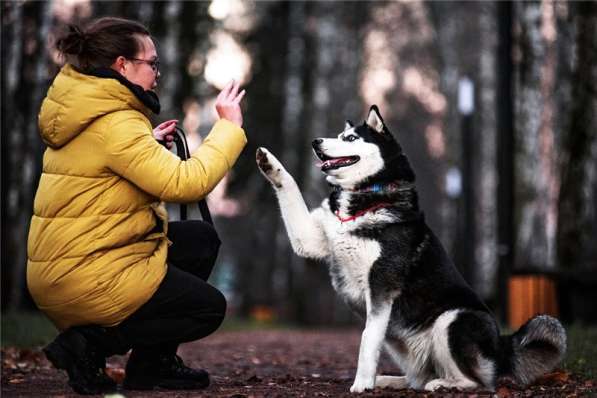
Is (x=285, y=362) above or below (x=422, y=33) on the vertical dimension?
below

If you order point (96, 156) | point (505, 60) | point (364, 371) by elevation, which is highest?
point (505, 60)

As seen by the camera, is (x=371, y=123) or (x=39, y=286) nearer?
(x=39, y=286)

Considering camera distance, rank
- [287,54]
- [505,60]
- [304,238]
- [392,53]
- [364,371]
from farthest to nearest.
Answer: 1. [392,53]
2. [287,54]
3. [505,60]
4. [304,238]
5. [364,371]

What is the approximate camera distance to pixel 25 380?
587 centimetres

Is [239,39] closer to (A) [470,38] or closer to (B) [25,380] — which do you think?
(A) [470,38]

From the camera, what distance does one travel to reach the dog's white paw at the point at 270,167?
5.39m

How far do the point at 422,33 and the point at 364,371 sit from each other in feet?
88.6

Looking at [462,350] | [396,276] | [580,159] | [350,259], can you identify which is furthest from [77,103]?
[580,159]

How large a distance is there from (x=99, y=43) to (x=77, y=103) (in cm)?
39

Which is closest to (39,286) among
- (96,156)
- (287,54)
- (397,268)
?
(96,156)

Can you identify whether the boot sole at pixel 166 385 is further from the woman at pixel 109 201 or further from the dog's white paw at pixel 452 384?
the dog's white paw at pixel 452 384

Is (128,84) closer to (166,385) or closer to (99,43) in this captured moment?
(99,43)

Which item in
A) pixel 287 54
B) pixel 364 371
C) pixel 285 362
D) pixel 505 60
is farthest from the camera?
pixel 287 54

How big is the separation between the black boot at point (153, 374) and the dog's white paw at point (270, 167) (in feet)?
3.89
